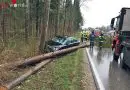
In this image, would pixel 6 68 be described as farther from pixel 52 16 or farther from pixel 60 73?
pixel 52 16

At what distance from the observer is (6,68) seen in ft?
36.9

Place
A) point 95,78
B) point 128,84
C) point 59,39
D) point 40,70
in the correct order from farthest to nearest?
point 59,39, point 40,70, point 95,78, point 128,84

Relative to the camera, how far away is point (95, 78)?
488 inches

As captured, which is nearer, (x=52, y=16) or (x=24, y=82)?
(x=24, y=82)

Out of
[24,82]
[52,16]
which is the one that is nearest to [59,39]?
[24,82]

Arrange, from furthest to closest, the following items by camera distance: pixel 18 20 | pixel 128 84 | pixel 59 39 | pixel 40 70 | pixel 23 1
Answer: pixel 23 1 < pixel 18 20 < pixel 59 39 < pixel 40 70 < pixel 128 84

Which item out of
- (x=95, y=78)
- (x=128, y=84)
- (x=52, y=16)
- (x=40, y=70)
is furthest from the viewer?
(x=52, y=16)

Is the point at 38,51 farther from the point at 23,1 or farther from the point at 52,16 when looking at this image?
the point at 52,16

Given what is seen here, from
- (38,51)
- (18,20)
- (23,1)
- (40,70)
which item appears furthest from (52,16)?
(40,70)

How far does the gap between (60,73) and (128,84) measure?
275 centimetres

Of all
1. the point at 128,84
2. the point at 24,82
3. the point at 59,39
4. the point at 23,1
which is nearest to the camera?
the point at 24,82

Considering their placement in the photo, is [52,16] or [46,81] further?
[52,16]

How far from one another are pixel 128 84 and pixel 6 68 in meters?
4.35

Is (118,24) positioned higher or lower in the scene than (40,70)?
higher
